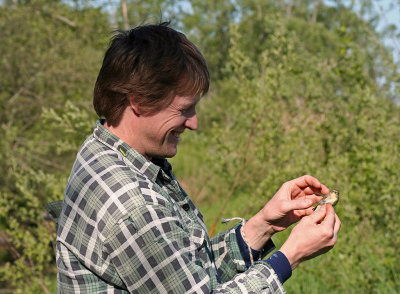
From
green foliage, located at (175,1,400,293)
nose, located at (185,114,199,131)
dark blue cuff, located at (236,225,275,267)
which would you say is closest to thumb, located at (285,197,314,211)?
dark blue cuff, located at (236,225,275,267)

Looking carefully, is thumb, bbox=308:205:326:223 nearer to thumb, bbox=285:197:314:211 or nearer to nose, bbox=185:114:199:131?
thumb, bbox=285:197:314:211

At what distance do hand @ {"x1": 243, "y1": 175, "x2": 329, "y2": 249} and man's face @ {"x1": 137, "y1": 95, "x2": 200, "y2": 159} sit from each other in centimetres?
47

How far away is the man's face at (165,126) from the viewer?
176cm

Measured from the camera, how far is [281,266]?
1697 millimetres

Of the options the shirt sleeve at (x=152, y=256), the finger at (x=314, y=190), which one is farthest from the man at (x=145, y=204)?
the finger at (x=314, y=190)

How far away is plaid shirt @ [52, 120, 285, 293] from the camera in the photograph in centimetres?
150

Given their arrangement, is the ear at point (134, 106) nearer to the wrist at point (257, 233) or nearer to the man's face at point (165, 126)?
the man's face at point (165, 126)

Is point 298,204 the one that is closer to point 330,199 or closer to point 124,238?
point 330,199

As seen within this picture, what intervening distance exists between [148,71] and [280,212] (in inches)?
28.6

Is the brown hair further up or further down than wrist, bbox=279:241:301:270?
further up

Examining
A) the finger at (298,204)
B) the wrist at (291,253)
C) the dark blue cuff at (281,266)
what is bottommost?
the dark blue cuff at (281,266)

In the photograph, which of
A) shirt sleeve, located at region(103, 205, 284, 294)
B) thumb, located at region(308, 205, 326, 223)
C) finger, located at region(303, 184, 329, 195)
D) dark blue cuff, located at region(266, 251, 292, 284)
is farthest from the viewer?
finger, located at region(303, 184, 329, 195)

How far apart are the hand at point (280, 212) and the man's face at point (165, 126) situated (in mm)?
473

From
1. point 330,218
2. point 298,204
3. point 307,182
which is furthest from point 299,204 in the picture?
point 307,182
